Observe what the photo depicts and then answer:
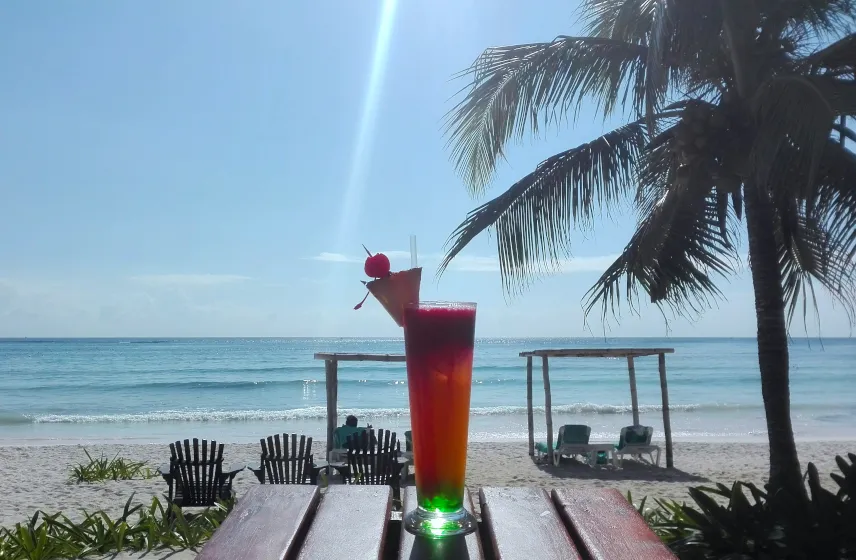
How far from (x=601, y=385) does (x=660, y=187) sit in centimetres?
2523

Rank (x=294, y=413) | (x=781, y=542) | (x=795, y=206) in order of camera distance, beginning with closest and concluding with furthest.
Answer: (x=781, y=542)
(x=795, y=206)
(x=294, y=413)

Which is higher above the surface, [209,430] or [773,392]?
[773,392]

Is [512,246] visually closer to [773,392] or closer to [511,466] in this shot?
[773,392]

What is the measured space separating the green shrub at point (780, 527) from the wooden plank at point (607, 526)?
40.9 inches

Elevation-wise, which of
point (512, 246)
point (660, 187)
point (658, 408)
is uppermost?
point (660, 187)

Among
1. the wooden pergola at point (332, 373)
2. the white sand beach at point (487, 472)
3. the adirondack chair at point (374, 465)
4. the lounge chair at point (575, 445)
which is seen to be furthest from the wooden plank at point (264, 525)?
the lounge chair at point (575, 445)

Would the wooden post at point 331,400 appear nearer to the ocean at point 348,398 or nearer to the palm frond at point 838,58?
the ocean at point 348,398

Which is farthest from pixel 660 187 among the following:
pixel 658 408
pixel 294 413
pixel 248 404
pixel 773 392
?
pixel 248 404

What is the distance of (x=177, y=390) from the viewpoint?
2906 cm

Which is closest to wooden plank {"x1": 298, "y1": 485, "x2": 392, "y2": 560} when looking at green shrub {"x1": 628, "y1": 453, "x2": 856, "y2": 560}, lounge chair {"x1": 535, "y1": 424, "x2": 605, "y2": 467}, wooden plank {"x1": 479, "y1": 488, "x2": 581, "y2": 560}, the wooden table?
the wooden table

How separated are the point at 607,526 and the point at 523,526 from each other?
173 mm

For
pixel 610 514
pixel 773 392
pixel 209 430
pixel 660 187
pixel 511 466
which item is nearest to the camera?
pixel 610 514

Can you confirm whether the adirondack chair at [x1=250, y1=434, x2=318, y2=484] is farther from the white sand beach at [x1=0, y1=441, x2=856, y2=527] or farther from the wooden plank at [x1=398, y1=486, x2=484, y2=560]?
the wooden plank at [x1=398, y1=486, x2=484, y2=560]

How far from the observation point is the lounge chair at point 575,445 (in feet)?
35.3
